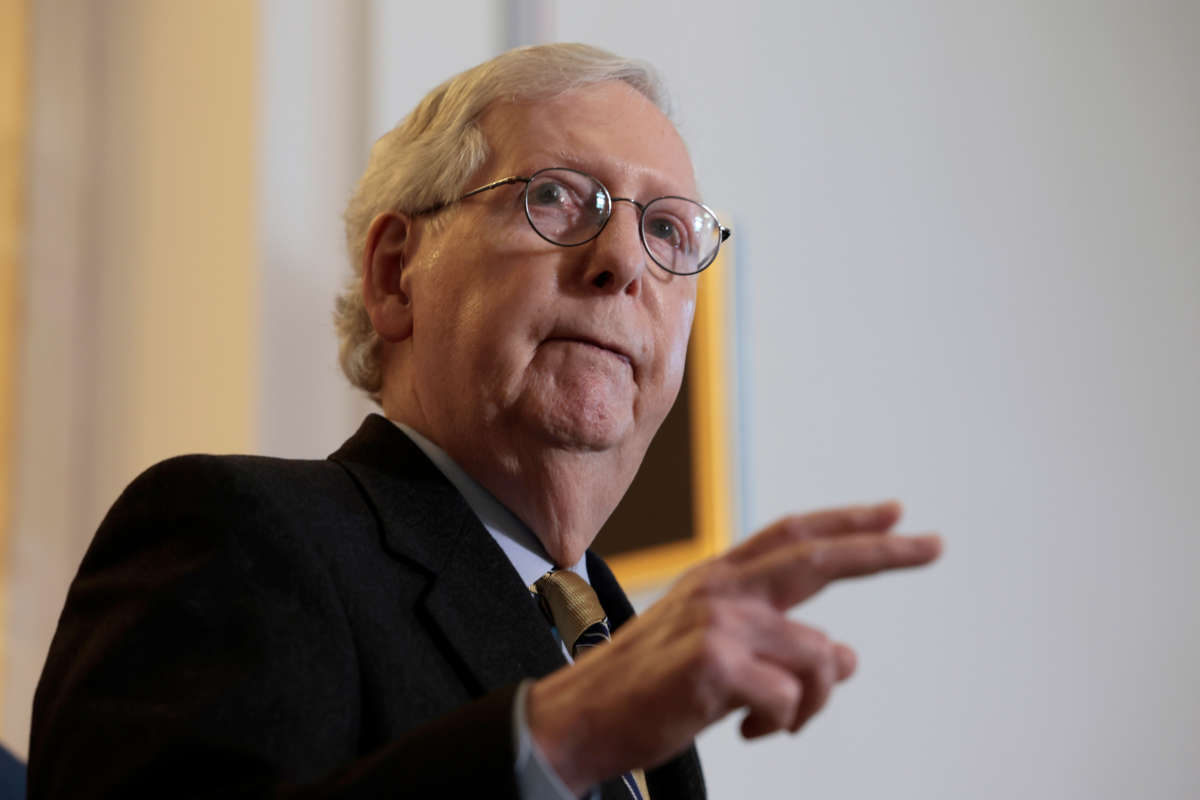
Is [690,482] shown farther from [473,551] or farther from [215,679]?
[215,679]

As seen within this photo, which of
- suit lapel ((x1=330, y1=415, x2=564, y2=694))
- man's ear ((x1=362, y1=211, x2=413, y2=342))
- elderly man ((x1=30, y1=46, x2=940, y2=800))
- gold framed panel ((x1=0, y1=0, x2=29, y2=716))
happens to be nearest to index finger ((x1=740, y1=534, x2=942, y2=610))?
elderly man ((x1=30, y1=46, x2=940, y2=800))

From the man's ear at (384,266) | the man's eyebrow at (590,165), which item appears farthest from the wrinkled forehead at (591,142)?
the man's ear at (384,266)

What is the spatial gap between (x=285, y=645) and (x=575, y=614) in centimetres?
49

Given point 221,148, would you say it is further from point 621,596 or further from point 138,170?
point 621,596

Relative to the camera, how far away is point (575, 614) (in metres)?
1.59

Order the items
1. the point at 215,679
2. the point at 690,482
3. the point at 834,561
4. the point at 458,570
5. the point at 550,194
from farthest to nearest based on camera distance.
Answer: the point at 690,482 < the point at 550,194 < the point at 458,570 < the point at 215,679 < the point at 834,561

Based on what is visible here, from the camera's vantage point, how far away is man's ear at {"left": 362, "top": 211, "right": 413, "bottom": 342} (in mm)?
1814

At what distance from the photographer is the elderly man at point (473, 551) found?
972 millimetres

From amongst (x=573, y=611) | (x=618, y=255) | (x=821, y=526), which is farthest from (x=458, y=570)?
(x=821, y=526)

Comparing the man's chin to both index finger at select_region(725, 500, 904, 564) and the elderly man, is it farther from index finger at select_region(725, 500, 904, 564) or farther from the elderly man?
index finger at select_region(725, 500, 904, 564)

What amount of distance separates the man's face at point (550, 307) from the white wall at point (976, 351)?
4.88 feet

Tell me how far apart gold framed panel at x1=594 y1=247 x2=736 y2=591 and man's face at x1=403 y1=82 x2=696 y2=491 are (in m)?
1.35

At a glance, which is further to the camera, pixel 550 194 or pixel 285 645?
pixel 550 194

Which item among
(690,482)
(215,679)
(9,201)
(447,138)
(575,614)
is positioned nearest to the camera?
(215,679)
